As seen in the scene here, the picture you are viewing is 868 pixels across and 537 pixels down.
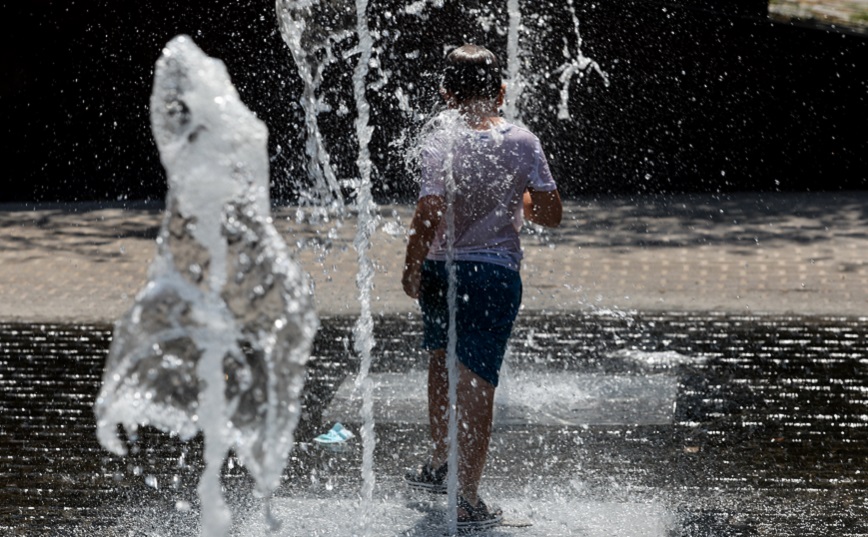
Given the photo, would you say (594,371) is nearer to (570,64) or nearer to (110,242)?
(110,242)

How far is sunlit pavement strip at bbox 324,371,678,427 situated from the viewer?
6.00 m

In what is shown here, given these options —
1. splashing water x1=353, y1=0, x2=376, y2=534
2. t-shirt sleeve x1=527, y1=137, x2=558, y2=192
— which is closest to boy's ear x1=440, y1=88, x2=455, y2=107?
t-shirt sleeve x1=527, y1=137, x2=558, y2=192

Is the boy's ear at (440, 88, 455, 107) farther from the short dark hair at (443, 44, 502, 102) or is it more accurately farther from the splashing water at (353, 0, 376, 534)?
the splashing water at (353, 0, 376, 534)

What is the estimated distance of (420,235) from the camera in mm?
4309

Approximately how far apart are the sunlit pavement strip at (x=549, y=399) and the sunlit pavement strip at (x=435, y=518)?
1.16 m

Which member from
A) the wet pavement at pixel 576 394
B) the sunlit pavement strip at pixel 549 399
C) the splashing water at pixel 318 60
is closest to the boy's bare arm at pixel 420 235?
the wet pavement at pixel 576 394

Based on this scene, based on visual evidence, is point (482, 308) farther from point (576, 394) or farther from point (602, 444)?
point (576, 394)

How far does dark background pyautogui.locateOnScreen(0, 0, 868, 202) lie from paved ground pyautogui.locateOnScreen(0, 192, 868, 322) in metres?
0.64

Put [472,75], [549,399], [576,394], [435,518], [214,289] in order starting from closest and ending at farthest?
1. [214,289]
2. [472,75]
3. [435,518]
4. [549,399]
5. [576,394]

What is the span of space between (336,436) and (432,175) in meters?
1.76

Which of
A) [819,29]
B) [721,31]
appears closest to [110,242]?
[721,31]

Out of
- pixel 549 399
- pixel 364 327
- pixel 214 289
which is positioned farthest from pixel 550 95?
pixel 214 289

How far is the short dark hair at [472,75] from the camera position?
441 centimetres

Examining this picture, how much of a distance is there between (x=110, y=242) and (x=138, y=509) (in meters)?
6.33
